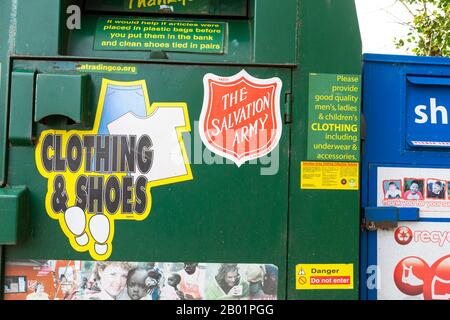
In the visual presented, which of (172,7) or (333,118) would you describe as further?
(172,7)

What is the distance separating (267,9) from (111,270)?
145 cm

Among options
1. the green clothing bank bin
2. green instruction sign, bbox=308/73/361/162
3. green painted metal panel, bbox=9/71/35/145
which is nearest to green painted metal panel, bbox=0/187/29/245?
the green clothing bank bin

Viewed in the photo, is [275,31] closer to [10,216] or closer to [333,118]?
[333,118]

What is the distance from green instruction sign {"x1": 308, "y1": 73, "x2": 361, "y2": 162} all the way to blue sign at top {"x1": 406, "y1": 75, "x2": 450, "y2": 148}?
0.42 m

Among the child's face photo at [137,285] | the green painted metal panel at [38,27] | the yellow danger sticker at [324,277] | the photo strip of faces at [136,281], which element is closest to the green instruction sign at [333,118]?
the yellow danger sticker at [324,277]

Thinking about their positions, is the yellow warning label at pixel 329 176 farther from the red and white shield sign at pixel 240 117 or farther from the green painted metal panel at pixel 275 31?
the green painted metal panel at pixel 275 31

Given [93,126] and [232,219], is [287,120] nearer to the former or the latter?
[232,219]

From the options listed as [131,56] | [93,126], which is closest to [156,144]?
[93,126]

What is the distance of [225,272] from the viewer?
7.20ft

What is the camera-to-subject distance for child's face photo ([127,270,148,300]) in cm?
217

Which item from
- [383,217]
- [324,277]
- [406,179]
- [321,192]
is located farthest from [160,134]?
[406,179]

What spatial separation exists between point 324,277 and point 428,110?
3.59ft

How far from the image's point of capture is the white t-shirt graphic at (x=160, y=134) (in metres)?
2.20

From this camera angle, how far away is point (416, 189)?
8.10 feet
